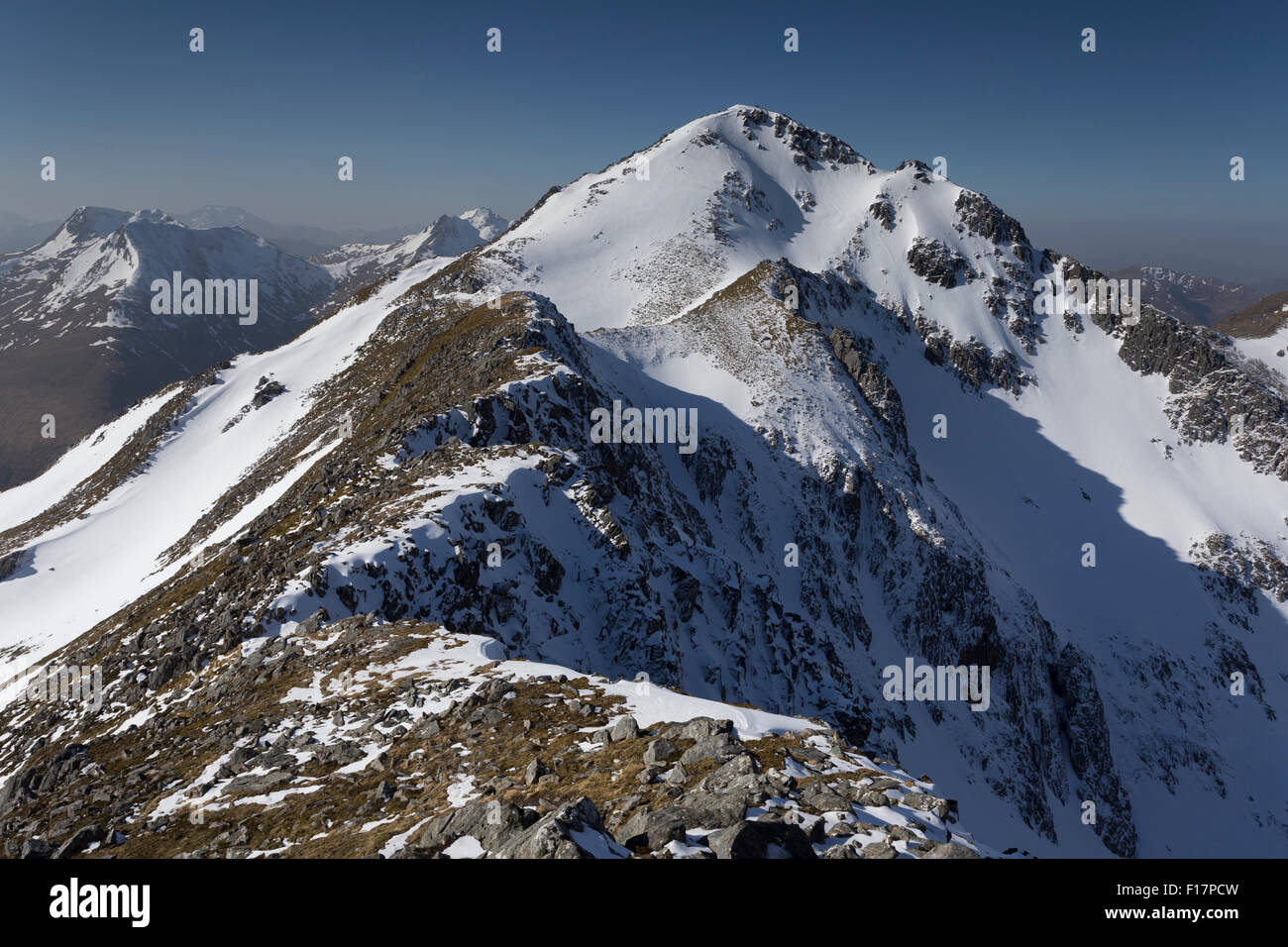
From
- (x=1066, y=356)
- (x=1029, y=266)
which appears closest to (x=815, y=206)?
(x=1029, y=266)

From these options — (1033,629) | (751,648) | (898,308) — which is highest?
(898,308)

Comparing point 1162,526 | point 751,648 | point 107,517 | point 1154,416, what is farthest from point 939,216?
point 107,517

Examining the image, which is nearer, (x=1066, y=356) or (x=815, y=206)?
(x=1066, y=356)

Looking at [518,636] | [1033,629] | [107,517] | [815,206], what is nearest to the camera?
[518,636]

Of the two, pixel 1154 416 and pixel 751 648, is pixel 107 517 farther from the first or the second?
pixel 1154 416

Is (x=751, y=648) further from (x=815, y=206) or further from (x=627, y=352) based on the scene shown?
(x=815, y=206)
